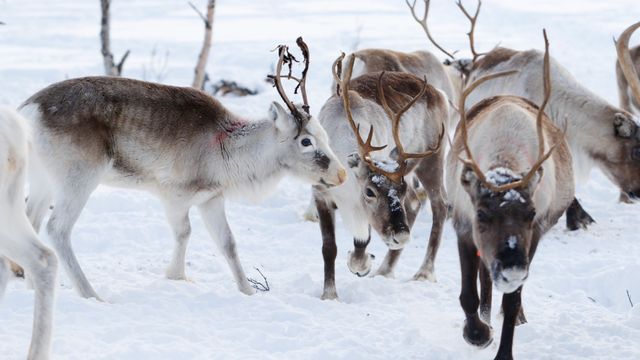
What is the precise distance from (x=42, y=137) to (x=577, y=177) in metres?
5.10

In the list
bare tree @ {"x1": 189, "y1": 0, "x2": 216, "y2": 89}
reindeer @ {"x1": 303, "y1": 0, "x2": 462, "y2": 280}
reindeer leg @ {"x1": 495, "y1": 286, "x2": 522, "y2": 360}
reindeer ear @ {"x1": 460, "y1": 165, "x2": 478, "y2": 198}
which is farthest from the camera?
bare tree @ {"x1": 189, "y1": 0, "x2": 216, "y2": 89}

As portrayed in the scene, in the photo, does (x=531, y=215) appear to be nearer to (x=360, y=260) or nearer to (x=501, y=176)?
(x=501, y=176)

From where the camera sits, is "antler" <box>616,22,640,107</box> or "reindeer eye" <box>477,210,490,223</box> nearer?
"reindeer eye" <box>477,210,490,223</box>

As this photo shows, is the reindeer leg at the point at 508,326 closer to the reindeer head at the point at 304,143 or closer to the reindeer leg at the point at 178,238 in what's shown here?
the reindeer head at the point at 304,143

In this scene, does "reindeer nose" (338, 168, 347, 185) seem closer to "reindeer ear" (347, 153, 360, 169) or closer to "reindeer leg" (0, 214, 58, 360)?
"reindeer ear" (347, 153, 360, 169)

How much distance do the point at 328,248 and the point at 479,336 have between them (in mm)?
1698

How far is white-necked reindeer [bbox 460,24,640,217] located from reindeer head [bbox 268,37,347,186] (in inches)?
100

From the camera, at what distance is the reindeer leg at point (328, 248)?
6.11 metres

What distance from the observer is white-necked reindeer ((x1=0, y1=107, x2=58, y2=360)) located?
396 centimetres

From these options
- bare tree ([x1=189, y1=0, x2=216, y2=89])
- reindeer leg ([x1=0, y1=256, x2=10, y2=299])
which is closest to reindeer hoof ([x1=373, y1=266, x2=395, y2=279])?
reindeer leg ([x1=0, y1=256, x2=10, y2=299])

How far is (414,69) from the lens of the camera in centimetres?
968

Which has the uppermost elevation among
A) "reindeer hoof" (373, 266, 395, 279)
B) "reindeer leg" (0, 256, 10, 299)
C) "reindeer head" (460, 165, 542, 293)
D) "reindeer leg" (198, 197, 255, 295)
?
"reindeer head" (460, 165, 542, 293)

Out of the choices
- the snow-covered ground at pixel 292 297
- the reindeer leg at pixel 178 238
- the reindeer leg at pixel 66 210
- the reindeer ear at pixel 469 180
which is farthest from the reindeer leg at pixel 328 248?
the reindeer ear at pixel 469 180

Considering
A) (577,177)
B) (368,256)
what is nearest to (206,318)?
(368,256)
